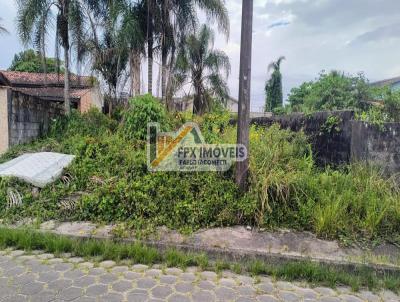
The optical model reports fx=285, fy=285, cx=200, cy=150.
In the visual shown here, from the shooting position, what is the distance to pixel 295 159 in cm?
460

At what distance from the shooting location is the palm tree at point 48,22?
838cm

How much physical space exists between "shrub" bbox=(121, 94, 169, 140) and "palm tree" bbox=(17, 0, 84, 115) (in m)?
3.98

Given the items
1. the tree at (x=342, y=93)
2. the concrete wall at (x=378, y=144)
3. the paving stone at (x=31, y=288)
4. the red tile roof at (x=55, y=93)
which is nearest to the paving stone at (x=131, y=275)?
the paving stone at (x=31, y=288)

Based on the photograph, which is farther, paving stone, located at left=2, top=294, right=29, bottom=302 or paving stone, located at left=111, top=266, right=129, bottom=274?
paving stone, located at left=111, top=266, right=129, bottom=274

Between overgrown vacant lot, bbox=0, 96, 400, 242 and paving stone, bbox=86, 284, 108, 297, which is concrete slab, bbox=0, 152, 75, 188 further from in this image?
paving stone, bbox=86, 284, 108, 297

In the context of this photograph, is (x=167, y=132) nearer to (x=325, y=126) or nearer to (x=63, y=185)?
(x=63, y=185)

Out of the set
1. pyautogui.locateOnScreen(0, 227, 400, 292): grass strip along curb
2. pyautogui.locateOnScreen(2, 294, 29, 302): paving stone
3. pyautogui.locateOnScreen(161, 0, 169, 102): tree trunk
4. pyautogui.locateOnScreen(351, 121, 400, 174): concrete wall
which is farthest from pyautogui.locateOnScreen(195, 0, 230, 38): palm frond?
pyautogui.locateOnScreen(2, 294, 29, 302): paving stone

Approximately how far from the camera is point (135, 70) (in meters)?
8.65

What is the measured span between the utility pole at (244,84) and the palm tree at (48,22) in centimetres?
689

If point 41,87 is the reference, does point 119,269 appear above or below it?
below

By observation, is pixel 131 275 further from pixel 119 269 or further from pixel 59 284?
pixel 59 284

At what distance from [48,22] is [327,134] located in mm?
8638

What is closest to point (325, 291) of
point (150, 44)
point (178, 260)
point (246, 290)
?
point (246, 290)

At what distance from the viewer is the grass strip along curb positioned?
8.85ft
